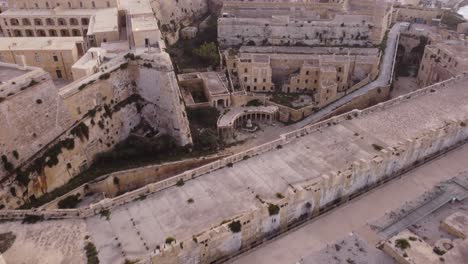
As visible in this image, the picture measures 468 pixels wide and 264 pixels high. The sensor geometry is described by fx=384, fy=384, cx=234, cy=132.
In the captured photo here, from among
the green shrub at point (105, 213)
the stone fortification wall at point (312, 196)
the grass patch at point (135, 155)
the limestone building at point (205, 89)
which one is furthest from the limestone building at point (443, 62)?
the green shrub at point (105, 213)

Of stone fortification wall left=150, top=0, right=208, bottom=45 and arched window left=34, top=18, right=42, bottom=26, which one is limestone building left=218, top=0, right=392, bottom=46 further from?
arched window left=34, top=18, right=42, bottom=26

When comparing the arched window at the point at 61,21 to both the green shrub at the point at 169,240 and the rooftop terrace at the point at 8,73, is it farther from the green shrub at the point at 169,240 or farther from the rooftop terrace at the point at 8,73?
the green shrub at the point at 169,240

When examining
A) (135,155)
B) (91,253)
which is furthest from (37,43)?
(91,253)

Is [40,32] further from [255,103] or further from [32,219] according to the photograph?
[32,219]

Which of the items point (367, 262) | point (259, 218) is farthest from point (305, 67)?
point (367, 262)

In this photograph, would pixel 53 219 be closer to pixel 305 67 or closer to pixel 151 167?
pixel 151 167

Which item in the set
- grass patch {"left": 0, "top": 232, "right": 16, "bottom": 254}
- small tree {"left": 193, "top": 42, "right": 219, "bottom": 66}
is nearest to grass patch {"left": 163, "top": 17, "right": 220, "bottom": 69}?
small tree {"left": 193, "top": 42, "right": 219, "bottom": 66}

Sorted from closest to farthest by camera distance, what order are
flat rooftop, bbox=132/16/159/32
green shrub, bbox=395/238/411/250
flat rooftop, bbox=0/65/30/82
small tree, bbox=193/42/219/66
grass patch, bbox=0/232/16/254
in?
green shrub, bbox=395/238/411/250 → grass patch, bbox=0/232/16/254 → flat rooftop, bbox=0/65/30/82 → flat rooftop, bbox=132/16/159/32 → small tree, bbox=193/42/219/66
